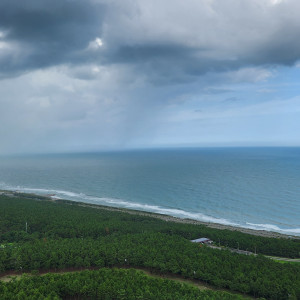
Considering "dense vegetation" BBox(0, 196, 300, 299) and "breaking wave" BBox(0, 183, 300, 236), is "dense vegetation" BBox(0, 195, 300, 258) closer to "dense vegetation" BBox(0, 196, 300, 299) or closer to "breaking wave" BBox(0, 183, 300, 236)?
"dense vegetation" BBox(0, 196, 300, 299)

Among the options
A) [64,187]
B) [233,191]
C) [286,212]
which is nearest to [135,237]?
[286,212]

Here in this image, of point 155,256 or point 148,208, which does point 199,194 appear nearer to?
point 148,208

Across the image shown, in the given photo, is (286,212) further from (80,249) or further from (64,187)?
(64,187)

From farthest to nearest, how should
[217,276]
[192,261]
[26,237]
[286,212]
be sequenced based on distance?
[286,212] < [26,237] < [192,261] < [217,276]

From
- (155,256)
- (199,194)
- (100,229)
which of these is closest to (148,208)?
(199,194)

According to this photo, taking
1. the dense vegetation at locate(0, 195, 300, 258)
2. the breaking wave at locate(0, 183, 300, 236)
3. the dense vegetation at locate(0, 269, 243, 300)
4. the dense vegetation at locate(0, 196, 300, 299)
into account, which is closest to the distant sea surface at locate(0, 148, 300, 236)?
→ the breaking wave at locate(0, 183, 300, 236)

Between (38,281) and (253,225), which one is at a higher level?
(38,281)
